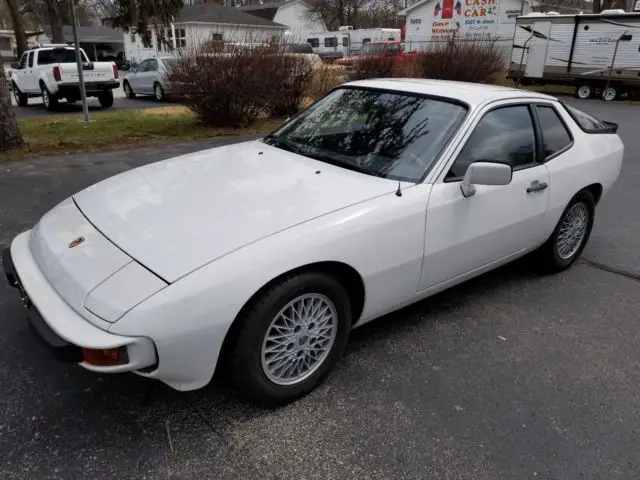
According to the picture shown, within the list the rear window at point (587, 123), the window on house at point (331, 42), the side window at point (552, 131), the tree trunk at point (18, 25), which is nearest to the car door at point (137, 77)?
the tree trunk at point (18, 25)

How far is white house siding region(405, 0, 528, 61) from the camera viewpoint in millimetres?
31000

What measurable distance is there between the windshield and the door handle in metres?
0.76

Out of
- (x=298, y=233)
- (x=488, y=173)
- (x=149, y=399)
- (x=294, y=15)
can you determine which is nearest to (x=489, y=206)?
(x=488, y=173)

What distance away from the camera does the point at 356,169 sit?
322cm

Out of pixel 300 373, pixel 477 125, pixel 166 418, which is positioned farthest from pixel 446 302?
pixel 166 418

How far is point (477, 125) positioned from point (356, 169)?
2.77ft

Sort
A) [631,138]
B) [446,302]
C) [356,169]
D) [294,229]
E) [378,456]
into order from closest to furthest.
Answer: [378,456]
[294,229]
[356,169]
[446,302]
[631,138]

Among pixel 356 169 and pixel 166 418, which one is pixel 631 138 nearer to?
pixel 356 169

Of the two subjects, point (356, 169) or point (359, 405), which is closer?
point (359, 405)

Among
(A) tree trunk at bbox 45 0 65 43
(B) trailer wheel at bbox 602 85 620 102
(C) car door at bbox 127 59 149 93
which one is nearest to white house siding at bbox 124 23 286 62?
Result: (C) car door at bbox 127 59 149 93

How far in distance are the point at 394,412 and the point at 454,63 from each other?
1635 cm

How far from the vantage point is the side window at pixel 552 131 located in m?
3.91

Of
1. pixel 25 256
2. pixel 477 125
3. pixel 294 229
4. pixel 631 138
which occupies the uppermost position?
pixel 477 125

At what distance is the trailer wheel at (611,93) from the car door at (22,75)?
20.1 meters
